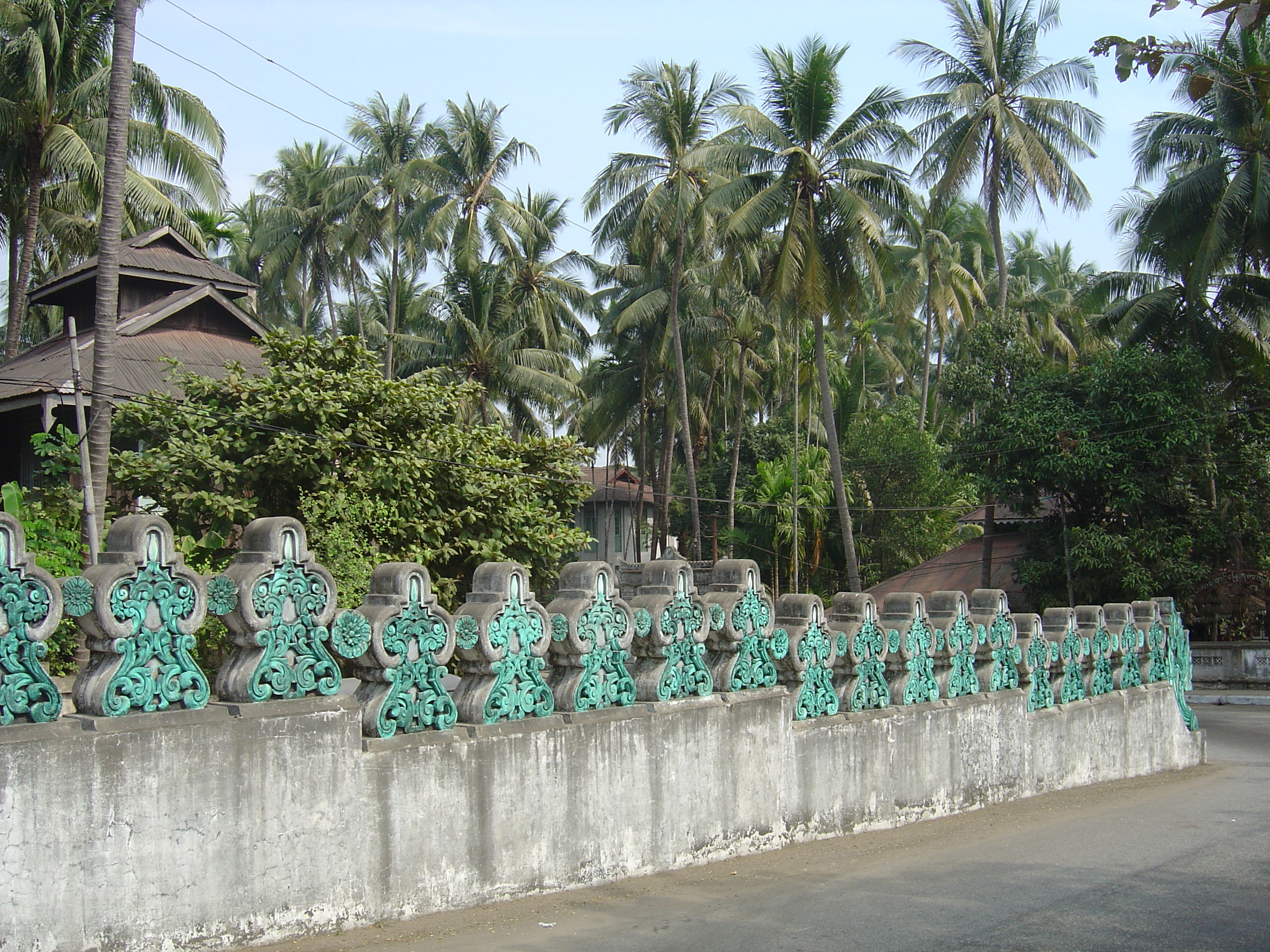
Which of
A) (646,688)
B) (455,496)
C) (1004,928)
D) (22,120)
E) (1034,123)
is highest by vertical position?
(1034,123)

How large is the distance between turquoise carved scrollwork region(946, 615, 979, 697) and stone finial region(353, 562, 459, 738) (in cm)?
486

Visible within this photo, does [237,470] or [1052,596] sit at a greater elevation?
[237,470]

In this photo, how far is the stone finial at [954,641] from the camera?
9070 mm

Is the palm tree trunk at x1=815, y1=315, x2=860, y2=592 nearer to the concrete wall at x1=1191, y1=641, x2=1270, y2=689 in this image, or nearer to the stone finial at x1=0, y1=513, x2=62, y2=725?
the concrete wall at x1=1191, y1=641, x2=1270, y2=689

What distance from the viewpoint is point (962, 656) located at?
930 cm

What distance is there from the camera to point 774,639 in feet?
24.7

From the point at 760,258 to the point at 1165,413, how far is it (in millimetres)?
11109

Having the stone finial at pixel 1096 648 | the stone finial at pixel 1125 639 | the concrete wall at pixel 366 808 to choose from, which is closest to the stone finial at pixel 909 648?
the concrete wall at pixel 366 808

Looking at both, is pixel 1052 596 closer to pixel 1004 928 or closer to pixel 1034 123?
pixel 1034 123

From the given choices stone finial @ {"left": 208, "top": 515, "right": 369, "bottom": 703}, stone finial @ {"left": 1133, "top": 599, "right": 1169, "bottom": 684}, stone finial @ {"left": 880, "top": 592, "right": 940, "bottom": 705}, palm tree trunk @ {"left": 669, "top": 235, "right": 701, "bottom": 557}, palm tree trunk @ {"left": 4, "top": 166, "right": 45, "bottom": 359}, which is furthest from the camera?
palm tree trunk @ {"left": 669, "top": 235, "right": 701, "bottom": 557}

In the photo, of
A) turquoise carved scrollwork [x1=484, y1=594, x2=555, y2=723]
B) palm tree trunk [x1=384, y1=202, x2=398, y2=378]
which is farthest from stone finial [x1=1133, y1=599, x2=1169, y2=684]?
palm tree trunk [x1=384, y1=202, x2=398, y2=378]

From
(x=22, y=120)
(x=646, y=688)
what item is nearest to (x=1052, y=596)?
(x=646, y=688)

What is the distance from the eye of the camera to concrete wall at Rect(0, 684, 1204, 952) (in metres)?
4.30

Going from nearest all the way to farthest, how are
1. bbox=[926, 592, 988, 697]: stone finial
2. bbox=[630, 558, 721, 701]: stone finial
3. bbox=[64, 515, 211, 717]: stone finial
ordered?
bbox=[64, 515, 211, 717]: stone finial
bbox=[630, 558, 721, 701]: stone finial
bbox=[926, 592, 988, 697]: stone finial
